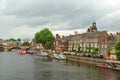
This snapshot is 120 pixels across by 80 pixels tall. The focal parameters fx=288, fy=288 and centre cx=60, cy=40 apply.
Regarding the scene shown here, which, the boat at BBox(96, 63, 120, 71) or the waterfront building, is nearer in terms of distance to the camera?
the boat at BBox(96, 63, 120, 71)

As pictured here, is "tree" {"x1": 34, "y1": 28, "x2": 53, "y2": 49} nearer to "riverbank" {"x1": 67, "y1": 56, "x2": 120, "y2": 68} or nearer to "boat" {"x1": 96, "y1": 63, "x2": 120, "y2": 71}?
"riverbank" {"x1": 67, "y1": 56, "x2": 120, "y2": 68}

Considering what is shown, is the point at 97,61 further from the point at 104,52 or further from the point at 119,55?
the point at 104,52

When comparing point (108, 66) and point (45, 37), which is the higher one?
point (45, 37)

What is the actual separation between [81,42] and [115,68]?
66.3m

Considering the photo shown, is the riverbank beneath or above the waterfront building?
beneath

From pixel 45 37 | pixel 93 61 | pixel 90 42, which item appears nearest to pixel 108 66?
pixel 93 61

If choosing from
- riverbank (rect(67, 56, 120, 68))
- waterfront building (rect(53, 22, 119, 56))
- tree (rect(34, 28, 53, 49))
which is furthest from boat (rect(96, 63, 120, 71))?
tree (rect(34, 28, 53, 49))

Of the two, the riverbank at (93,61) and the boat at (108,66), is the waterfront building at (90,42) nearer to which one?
the riverbank at (93,61)

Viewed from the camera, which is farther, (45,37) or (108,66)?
(45,37)

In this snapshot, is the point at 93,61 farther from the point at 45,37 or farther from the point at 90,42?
the point at 45,37

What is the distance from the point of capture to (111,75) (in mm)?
66188

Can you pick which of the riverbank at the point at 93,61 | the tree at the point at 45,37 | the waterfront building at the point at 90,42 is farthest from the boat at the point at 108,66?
the tree at the point at 45,37

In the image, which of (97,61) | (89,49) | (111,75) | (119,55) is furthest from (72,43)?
(111,75)

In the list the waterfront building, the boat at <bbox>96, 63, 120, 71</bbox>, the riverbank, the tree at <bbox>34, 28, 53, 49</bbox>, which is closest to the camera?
the boat at <bbox>96, 63, 120, 71</bbox>
